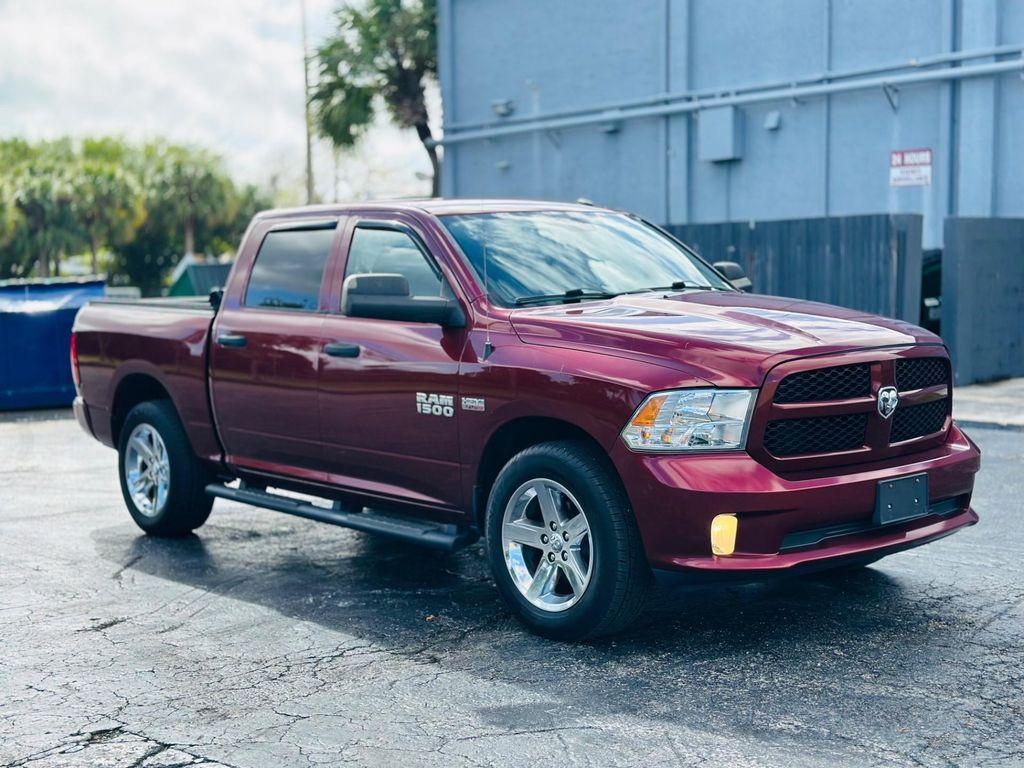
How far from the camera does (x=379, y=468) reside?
660 cm

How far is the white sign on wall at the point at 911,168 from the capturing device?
20.2m

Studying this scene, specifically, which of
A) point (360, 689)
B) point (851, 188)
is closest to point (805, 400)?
point (360, 689)

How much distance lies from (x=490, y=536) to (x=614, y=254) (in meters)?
1.70

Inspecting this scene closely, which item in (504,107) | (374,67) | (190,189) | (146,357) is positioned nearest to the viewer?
(146,357)

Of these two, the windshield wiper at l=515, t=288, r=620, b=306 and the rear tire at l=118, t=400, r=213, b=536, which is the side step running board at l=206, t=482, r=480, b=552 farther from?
the windshield wiper at l=515, t=288, r=620, b=306

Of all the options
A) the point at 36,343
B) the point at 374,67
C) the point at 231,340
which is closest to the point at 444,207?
the point at 231,340

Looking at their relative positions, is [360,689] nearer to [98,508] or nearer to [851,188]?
[98,508]

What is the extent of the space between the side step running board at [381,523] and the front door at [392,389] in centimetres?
12

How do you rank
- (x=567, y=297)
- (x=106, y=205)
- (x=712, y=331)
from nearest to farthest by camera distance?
(x=712, y=331) → (x=567, y=297) → (x=106, y=205)

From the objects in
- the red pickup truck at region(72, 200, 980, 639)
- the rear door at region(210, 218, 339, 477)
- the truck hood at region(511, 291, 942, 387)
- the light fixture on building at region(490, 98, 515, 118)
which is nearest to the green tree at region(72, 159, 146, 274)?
the light fixture on building at region(490, 98, 515, 118)

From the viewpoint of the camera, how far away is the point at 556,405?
559 centimetres

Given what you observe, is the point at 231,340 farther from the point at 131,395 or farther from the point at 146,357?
the point at 131,395

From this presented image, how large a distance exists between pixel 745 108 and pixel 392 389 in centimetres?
1796

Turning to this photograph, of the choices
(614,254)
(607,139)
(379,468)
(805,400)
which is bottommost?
(379,468)
